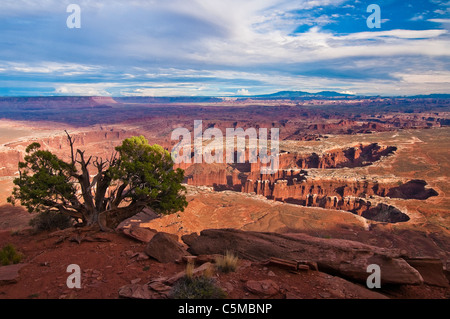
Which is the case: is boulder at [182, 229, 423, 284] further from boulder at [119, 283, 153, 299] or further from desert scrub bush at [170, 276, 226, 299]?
boulder at [119, 283, 153, 299]

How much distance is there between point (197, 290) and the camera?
530cm

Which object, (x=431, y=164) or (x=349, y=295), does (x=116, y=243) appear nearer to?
(x=349, y=295)

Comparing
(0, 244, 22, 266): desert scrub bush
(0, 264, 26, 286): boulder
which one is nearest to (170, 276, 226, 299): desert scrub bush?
(0, 264, 26, 286): boulder

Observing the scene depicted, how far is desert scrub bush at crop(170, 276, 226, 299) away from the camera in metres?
5.26

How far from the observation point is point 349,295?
18.5 ft

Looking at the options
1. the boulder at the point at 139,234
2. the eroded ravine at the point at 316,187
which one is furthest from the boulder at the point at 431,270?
the eroded ravine at the point at 316,187

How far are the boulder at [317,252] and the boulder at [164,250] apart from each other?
3.04ft

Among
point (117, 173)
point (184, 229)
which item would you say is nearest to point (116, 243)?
point (117, 173)

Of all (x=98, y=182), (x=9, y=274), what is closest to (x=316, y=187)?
(x=98, y=182)

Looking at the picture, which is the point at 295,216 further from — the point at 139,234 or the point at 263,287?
the point at 263,287

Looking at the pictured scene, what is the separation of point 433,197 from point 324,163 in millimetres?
24638

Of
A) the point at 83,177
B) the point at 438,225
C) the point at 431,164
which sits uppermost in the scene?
the point at 83,177

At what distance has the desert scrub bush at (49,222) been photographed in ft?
41.4
